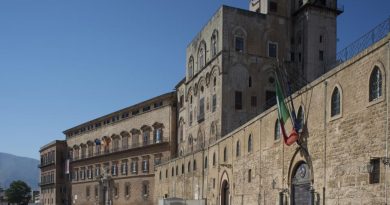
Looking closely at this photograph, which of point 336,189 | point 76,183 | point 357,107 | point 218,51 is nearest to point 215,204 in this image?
point 218,51

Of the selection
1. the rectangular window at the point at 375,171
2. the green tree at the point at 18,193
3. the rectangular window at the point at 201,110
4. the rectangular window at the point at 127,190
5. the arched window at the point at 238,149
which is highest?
the rectangular window at the point at 201,110

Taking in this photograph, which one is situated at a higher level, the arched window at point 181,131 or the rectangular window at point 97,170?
the arched window at point 181,131

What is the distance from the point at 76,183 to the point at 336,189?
69.8m

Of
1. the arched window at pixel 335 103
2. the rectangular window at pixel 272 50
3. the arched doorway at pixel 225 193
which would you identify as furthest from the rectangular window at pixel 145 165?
the arched window at pixel 335 103

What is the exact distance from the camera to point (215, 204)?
34.3 metres

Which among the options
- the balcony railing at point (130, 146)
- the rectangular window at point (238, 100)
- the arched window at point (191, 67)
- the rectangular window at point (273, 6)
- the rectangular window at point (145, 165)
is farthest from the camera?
the rectangular window at point (145, 165)

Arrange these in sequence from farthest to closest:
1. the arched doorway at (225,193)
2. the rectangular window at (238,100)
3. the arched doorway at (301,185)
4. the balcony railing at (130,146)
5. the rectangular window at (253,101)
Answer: the balcony railing at (130,146), the rectangular window at (253,101), the rectangular window at (238,100), the arched doorway at (225,193), the arched doorway at (301,185)

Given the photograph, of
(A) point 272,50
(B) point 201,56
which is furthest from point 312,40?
(B) point 201,56

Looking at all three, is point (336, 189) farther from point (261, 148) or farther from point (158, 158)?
point (158, 158)

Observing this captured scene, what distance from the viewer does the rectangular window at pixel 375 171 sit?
15.7m

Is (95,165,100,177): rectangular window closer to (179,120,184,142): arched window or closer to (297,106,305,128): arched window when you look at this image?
(179,120,184,142): arched window

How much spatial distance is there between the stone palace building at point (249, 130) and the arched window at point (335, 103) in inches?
1.5

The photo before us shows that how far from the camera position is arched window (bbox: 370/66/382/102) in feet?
52.0

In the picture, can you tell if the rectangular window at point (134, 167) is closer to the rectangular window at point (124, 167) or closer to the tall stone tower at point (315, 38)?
the rectangular window at point (124, 167)
